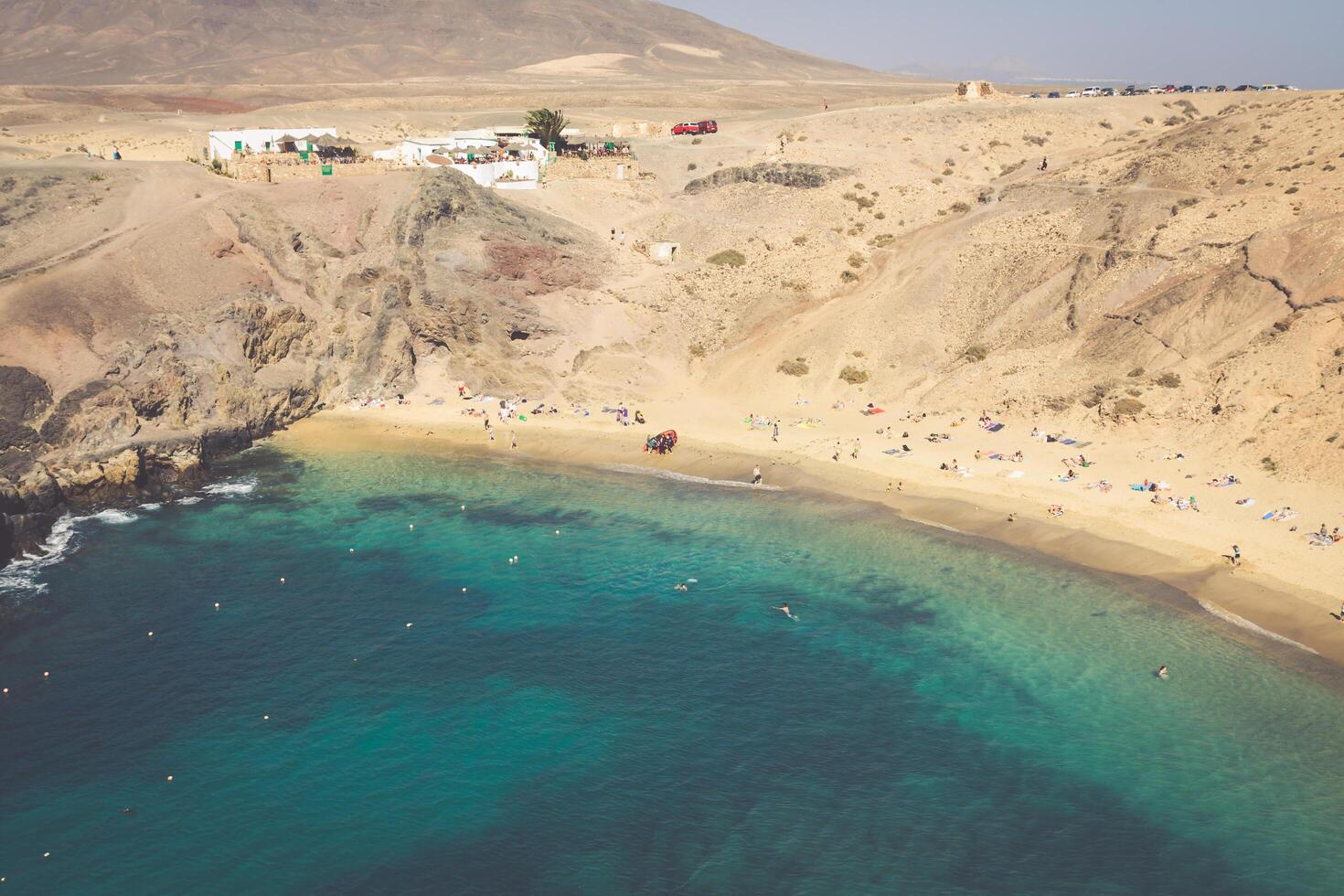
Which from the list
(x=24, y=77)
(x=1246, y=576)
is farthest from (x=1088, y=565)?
(x=24, y=77)

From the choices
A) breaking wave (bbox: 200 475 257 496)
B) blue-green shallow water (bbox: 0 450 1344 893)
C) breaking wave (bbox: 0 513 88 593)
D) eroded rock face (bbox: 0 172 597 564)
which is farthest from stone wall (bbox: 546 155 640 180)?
breaking wave (bbox: 0 513 88 593)

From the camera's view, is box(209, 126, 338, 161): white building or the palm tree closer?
box(209, 126, 338, 161): white building

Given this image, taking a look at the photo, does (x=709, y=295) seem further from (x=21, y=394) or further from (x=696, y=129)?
(x=21, y=394)

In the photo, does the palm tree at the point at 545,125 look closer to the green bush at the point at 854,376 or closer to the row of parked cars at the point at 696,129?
the row of parked cars at the point at 696,129

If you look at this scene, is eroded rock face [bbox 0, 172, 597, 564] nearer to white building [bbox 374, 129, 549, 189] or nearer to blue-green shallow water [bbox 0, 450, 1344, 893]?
blue-green shallow water [bbox 0, 450, 1344, 893]

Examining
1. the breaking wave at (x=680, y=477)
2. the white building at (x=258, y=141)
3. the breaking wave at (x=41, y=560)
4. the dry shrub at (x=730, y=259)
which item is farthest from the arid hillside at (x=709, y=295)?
the breaking wave at (x=680, y=477)

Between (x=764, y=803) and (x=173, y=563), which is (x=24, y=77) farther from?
(x=764, y=803)

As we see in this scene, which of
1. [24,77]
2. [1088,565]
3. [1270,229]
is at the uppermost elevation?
[24,77]
